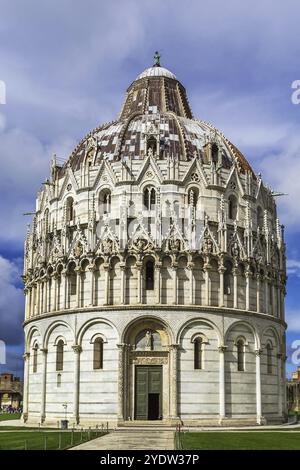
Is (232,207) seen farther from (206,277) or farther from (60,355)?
(60,355)

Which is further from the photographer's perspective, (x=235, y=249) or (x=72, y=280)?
(x=235, y=249)

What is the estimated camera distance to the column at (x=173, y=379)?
55.1 m

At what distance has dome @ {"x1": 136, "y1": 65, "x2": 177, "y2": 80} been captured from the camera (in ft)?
259

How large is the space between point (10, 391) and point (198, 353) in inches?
2772

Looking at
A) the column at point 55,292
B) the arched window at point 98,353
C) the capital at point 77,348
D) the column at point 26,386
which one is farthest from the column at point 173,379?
the column at point 26,386

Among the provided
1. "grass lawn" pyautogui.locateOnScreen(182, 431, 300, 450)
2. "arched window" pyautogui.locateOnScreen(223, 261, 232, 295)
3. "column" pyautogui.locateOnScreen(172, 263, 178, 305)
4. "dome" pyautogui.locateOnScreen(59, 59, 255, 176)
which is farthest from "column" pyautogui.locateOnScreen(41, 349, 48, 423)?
"grass lawn" pyautogui.locateOnScreen(182, 431, 300, 450)

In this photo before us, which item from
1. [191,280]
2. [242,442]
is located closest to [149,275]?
[191,280]

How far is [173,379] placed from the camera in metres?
55.7

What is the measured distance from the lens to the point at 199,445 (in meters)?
35.7

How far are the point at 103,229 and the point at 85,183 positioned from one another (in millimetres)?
5729

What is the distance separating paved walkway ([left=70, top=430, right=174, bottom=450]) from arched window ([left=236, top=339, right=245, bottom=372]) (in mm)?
15033
